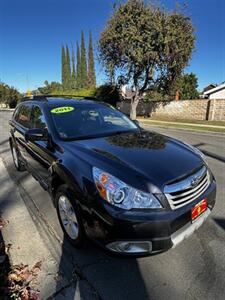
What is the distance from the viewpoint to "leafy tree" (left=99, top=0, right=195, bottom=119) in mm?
22812

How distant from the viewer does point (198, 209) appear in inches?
104

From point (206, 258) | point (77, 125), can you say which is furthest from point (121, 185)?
point (77, 125)

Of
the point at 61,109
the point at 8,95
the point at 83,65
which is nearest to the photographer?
the point at 61,109

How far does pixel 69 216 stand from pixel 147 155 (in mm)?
1180

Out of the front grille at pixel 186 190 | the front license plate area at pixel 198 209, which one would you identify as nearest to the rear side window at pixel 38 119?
the front grille at pixel 186 190

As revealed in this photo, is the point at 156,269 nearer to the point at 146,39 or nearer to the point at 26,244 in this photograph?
the point at 26,244

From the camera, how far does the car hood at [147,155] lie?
99.2 inches

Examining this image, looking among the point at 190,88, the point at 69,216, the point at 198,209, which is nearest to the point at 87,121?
the point at 69,216

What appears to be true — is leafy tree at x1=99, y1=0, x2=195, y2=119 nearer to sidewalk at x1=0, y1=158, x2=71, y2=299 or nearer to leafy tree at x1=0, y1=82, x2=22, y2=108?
sidewalk at x1=0, y1=158, x2=71, y2=299

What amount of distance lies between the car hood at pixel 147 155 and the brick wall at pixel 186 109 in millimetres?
21962

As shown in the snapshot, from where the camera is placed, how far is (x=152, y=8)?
23.1 m

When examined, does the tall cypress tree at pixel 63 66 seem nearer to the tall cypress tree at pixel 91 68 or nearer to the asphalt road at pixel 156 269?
the tall cypress tree at pixel 91 68

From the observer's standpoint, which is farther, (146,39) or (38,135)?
(146,39)

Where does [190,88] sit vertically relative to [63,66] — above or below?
below
